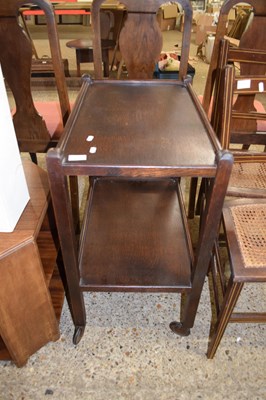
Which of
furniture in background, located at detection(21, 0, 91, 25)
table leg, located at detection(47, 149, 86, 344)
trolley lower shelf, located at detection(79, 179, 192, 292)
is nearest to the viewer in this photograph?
table leg, located at detection(47, 149, 86, 344)

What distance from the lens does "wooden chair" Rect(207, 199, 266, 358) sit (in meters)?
0.82

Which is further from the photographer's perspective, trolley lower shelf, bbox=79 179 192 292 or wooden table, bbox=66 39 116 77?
wooden table, bbox=66 39 116 77

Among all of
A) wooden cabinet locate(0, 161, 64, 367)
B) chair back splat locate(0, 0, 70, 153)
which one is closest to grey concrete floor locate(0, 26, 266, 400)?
wooden cabinet locate(0, 161, 64, 367)

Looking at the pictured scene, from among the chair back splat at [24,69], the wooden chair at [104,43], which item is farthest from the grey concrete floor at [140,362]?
the wooden chair at [104,43]

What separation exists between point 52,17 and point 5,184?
665 mm

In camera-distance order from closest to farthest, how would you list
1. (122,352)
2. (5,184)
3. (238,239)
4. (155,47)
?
(5,184) < (238,239) < (122,352) < (155,47)

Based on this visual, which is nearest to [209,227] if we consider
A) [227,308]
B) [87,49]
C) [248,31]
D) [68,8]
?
[227,308]

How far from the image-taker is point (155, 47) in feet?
4.16

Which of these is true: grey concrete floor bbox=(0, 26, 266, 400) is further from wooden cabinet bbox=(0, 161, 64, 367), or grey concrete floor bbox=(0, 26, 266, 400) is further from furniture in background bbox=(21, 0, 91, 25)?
furniture in background bbox=(21, 0, 91, 25)

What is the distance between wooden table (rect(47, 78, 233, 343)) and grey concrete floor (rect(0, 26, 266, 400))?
3.1 inches

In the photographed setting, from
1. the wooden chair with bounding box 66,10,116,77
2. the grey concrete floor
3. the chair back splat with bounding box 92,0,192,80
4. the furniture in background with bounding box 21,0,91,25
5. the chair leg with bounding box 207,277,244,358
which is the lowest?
the grey concrete floor

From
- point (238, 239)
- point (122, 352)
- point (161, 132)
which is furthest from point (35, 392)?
point (161, 132)

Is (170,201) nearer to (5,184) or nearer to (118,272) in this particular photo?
(118,272)

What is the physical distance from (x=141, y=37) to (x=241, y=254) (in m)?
0.95
